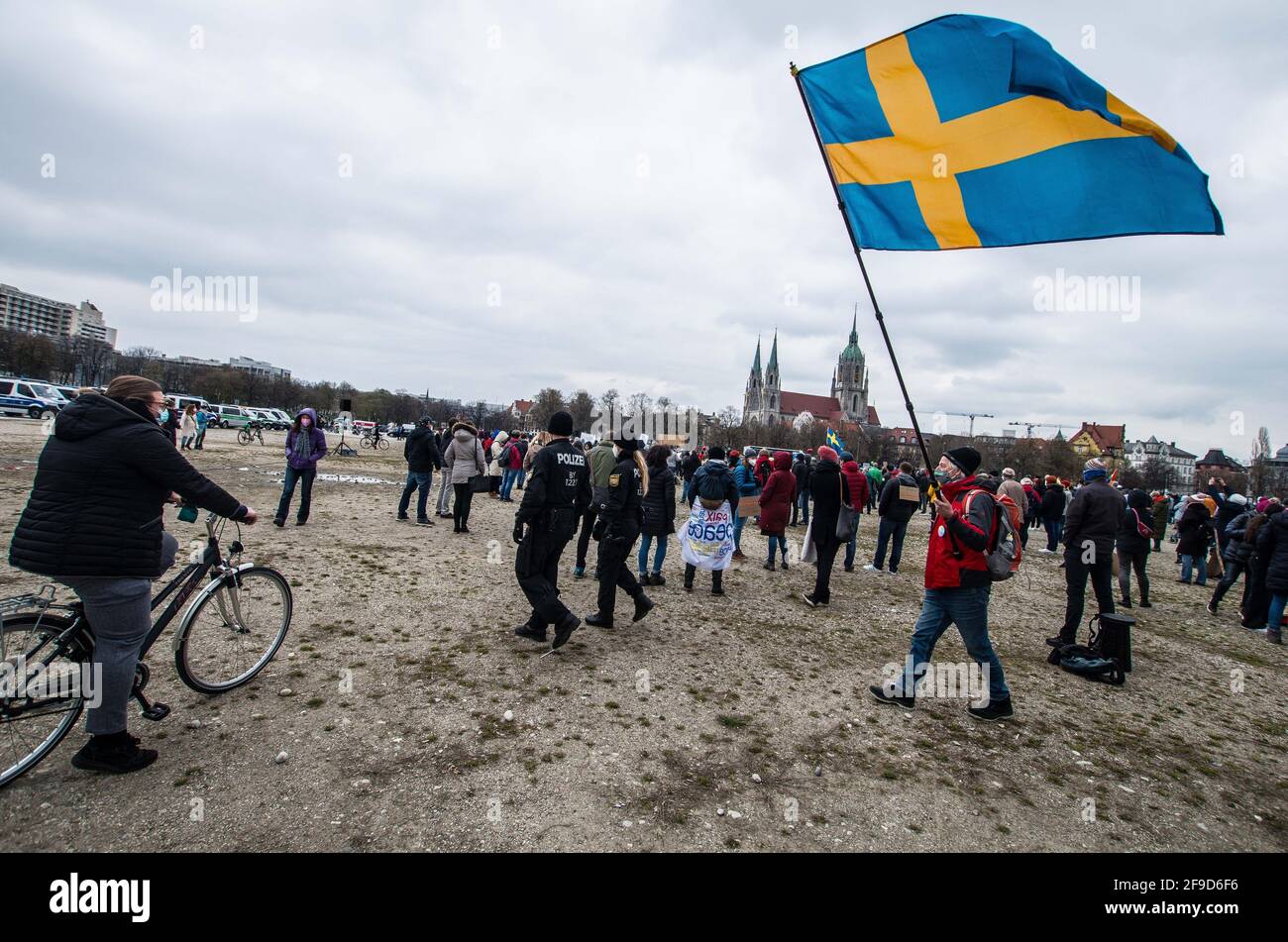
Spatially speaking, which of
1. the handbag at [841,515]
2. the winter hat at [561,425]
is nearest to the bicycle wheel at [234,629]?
the winter hat at [561,425]

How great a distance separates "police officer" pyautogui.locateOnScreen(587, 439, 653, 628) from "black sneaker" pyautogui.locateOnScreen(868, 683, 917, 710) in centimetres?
237

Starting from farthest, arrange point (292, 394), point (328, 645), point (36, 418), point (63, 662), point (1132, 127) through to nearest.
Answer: point (292, 394)
point (36, 418)
point (328, 645)
point (1132, 127)
point (63, 662)

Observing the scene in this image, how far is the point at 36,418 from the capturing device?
1195 inches

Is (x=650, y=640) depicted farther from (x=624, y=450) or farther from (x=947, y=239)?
(x=947, y=239)

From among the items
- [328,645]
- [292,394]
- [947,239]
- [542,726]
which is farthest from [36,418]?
[292,394]

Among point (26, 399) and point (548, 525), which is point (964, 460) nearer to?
point (548, 525)

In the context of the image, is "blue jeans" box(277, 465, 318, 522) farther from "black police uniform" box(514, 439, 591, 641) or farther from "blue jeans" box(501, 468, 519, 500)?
"blue jeans" box(501, 468, 519, 500)

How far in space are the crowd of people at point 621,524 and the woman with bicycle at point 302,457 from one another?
28mm

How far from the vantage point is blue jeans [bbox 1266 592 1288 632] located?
328 inches

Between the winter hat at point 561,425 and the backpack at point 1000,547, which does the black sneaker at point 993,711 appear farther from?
the winter hat at point 561,425

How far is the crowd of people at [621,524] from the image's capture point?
10.2ft
